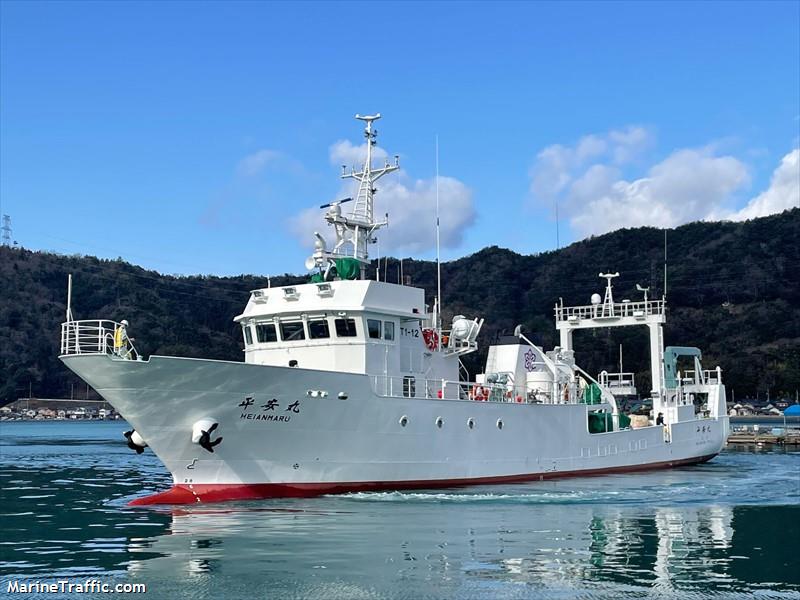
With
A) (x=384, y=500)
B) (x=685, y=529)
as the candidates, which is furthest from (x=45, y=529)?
(x=685, y=529)

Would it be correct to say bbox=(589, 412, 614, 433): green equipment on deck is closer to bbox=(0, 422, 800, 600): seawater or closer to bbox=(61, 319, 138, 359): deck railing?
bbox=(0, 422, 800, 600): seawater

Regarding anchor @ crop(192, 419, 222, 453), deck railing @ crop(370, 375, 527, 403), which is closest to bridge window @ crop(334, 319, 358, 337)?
deck railing @ crop(370, 375, 527, 403)

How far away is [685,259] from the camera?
168 m

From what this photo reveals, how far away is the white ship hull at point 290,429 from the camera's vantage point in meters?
21.5

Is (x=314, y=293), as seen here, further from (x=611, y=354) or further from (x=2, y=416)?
(x=2, y=416)

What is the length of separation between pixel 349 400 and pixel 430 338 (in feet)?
19.6

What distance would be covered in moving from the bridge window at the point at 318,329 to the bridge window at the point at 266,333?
4.19 feet

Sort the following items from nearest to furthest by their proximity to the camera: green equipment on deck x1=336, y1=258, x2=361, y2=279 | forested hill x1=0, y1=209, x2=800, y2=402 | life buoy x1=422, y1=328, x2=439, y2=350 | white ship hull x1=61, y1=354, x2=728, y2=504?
1. white ship hull x1=61, y1=354, x2=728, y2=504
2. green equipment on deck x1=336, y1=258, x2=361, y2=279
3. life buoy x1=422, y1=328, x2=439, y2=350
4. forested hill x1=0, y1=209, x2=800, y2=402

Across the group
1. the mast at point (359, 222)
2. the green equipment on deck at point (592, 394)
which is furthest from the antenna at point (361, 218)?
the green equipment on deck at point (592, 394)

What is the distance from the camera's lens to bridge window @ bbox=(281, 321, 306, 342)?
2634 centimetres

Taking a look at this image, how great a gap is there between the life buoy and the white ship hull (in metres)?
2.73

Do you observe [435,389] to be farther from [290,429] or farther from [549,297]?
[549,297]

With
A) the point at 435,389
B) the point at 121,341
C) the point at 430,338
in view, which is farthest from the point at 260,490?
the point at 430,338

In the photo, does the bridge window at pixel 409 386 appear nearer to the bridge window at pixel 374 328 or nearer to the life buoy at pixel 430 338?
the bridge window at pixel 374 328
